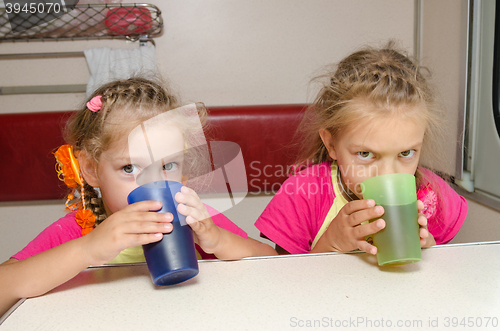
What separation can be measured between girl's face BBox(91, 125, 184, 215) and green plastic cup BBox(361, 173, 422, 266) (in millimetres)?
Result: 396

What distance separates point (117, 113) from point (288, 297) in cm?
56

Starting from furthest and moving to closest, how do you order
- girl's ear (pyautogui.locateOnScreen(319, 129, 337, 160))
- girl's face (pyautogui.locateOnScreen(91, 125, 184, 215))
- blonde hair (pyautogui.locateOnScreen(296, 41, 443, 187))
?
girl's ear (pyautogui.locateOnScreen(319, 129, 337, 160))
blonde hair (pyautogui.locateOnScreen(296, 41, 443, 187))
girl's face (pyautogui.locateOnScreen(91, 125, 184, 215))

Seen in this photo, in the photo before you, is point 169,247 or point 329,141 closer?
point 169,247

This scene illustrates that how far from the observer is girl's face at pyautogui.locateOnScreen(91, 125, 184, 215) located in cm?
69

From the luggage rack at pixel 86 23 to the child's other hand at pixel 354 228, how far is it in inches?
54.1

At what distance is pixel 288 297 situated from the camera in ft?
1.48

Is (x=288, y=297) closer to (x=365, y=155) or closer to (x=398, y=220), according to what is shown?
(x=398, y=220)

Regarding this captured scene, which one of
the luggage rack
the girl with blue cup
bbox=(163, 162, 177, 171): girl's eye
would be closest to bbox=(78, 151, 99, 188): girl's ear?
the girl with blue cup

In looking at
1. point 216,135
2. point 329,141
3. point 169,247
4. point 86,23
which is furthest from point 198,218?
point 86,23

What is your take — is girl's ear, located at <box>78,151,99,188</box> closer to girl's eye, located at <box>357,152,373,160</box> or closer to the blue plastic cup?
the blue plastic cup

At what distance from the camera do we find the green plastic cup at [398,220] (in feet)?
1.60

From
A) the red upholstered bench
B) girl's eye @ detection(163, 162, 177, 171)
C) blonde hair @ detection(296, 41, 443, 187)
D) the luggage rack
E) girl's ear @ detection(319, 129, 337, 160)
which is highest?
the luggage rack

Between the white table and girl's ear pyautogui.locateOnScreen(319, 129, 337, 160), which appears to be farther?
girl's ear pyautogui.locateOnScreen(319, 129, 337, 160)

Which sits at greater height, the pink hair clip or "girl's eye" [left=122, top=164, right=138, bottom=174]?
the pink hair clip
